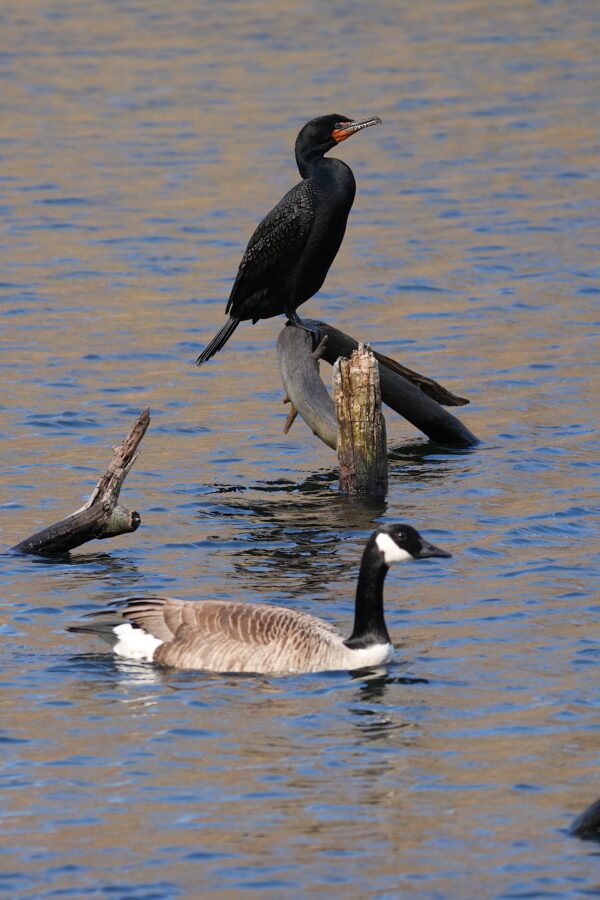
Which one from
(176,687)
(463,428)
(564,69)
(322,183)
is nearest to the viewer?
(176,687)

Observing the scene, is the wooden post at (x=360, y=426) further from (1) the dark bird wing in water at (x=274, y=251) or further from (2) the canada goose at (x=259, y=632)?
(2) the canada goose at (x=259, y=632)

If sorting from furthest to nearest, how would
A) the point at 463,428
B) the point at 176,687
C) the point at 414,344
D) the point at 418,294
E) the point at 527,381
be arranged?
1. the point at 418,294
2. the point at 414,344
3. the point at 527,381
4. the point at 463,428
5. the point at 176,687

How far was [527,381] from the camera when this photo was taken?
760 inches

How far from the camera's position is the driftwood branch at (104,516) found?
13.1 metres

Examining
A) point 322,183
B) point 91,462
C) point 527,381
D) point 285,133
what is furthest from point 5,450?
point 285,133

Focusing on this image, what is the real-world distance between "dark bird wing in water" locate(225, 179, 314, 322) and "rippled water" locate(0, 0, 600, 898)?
150 centimetres

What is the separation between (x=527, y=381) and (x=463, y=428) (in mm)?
2578

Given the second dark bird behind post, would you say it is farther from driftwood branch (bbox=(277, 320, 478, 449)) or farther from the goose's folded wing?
the goose's folded wing

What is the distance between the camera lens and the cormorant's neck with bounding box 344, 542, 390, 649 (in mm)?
10844

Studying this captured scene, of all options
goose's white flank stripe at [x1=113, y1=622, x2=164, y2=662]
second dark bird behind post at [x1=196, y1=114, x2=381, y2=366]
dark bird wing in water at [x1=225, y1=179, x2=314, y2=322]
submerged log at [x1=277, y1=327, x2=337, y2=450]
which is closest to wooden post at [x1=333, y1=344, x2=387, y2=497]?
submerged log at [x1=277, y1=327, x2=337, y2=450]

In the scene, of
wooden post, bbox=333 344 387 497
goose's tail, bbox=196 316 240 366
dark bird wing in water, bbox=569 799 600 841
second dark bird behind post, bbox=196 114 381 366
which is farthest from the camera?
goose's tail, bbox=196 316 240 366

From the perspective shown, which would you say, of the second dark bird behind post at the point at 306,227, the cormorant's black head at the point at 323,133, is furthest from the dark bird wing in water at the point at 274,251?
the cormorant's black head at the point at 323,133

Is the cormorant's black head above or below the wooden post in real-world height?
above

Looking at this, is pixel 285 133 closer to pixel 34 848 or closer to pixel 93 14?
pixel 93 14
